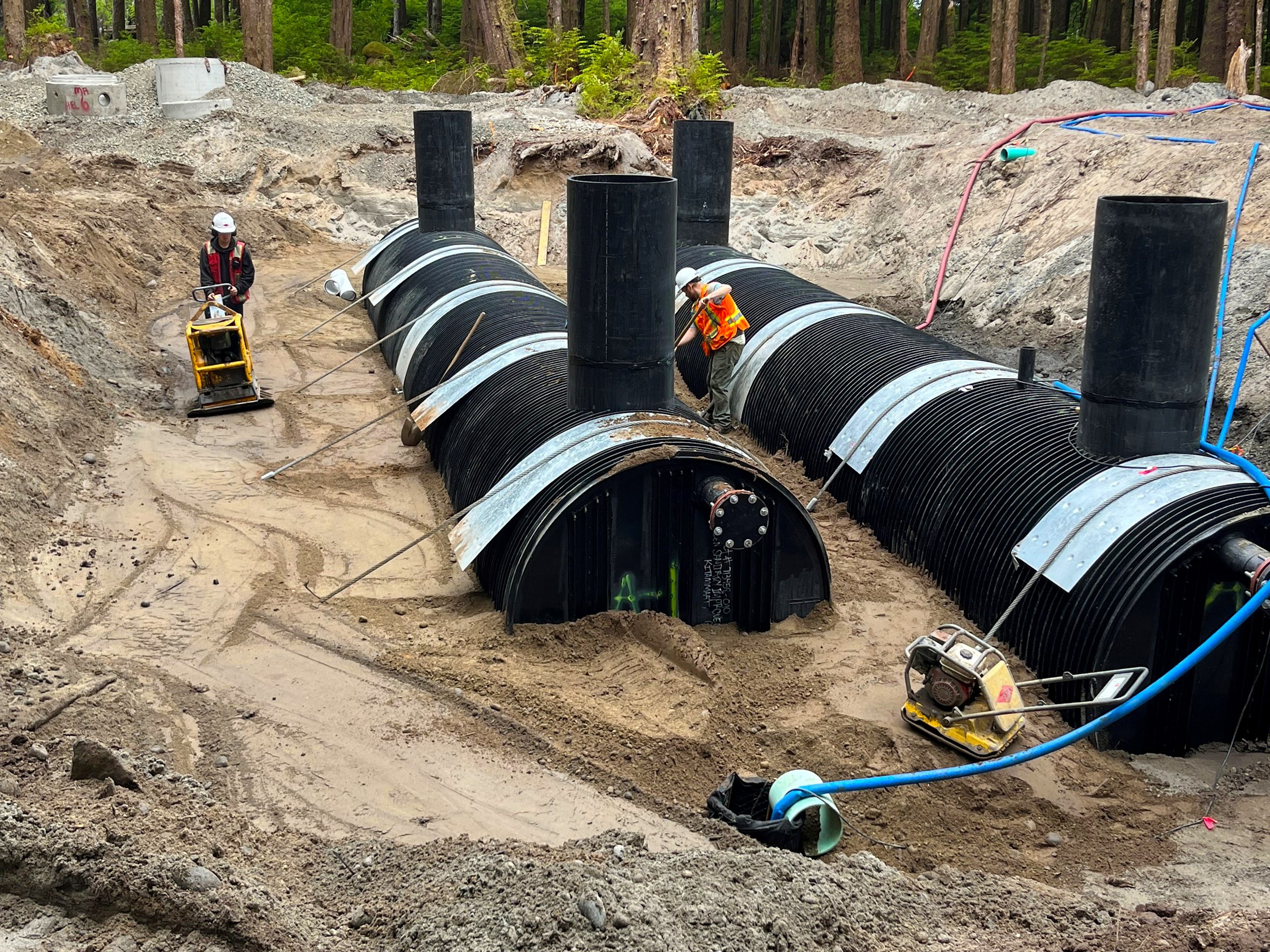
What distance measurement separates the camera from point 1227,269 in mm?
12625

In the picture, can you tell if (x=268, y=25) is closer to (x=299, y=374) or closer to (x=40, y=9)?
(x=40, y=9)

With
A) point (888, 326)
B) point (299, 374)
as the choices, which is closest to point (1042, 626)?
point (888, 326)

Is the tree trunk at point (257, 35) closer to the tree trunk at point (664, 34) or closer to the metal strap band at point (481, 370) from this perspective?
the tree trunk at point (664, 34)

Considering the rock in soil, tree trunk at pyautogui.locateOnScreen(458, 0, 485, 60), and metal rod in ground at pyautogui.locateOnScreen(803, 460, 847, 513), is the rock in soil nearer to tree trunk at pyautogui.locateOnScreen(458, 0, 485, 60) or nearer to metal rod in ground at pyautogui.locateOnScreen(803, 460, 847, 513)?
metal rod in ground at pyautogui.locateOnScreen(803, 460, 847, 513)

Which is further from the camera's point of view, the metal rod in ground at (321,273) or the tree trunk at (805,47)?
the tree trunk at (805,47)

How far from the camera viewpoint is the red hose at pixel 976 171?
16.3 m

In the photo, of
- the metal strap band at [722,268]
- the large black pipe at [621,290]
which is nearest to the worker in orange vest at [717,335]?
the metal strap band at [722,268]

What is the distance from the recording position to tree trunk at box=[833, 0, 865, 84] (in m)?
32.6

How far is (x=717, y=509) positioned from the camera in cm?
765

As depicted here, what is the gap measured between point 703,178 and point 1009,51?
53.7 ft

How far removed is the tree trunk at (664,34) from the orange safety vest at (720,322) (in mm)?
14523

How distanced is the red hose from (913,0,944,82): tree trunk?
14.9 metres

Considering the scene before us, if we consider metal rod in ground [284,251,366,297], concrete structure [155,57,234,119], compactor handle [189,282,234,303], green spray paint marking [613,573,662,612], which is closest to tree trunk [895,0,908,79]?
concrete structure [155,57,234,119]

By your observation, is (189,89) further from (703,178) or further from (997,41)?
(997,41)
